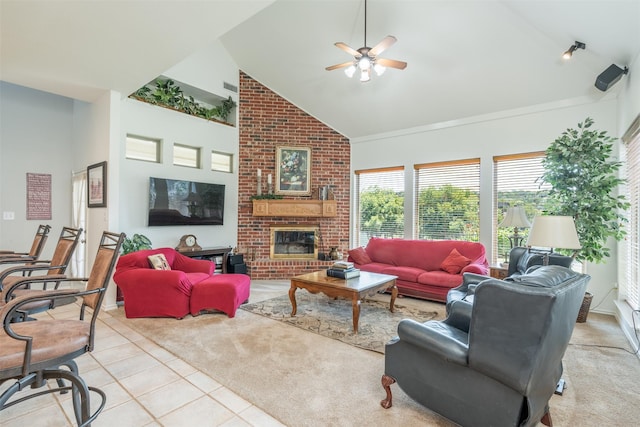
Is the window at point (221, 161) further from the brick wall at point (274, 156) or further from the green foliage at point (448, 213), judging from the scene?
the green foliage at point (448, 213)

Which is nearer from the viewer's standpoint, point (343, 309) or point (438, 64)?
point (343, 309)

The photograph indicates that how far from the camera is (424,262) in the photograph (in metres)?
4.72

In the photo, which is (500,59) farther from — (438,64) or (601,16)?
(601,16)

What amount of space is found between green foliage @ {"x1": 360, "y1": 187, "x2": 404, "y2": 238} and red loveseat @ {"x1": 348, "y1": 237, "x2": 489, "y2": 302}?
1.85 ft

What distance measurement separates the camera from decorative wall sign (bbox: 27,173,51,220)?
4594 millimetres

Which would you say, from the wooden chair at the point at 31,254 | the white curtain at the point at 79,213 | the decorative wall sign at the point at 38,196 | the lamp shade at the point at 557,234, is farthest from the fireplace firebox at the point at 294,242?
the lamp shade at the point at 557,234

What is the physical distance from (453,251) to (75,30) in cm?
496

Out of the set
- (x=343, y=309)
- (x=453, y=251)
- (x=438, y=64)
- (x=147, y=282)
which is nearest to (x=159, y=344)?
(x=147, y=282)

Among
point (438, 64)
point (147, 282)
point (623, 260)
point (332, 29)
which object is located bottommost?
point (147, 282)

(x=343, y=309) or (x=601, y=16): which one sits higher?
(x=601, y=16)

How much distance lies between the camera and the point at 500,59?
387cm

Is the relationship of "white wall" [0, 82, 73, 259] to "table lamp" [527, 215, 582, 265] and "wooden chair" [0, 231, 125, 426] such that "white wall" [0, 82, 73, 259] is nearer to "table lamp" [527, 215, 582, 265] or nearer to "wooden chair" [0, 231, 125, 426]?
"wooden chair" [0, 231, 125, 426]

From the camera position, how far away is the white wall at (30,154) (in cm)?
439

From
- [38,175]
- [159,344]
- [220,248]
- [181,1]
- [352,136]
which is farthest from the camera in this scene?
[352,136]
